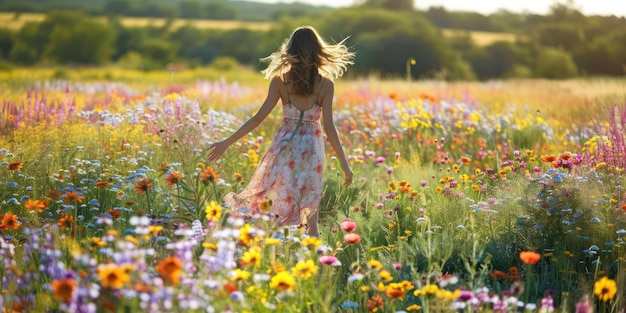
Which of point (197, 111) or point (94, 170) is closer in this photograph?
point (94, 170)

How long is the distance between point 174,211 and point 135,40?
51242mm

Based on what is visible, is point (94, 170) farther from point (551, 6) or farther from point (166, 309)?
point (551, 6)

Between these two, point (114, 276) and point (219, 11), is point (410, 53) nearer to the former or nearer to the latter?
point (219, 11)

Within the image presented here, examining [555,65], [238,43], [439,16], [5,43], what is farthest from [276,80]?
[439,16]

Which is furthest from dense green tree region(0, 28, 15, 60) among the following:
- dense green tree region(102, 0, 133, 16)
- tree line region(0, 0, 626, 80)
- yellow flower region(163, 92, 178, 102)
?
dense green tree region(102, 0, 133, 16)

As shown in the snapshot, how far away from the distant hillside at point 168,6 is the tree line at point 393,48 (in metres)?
6.02

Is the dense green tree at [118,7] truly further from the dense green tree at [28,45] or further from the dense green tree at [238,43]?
the dense green tree at [28,45]

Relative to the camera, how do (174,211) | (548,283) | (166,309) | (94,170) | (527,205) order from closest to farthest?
(166,309), (548,283), (527,205), (174,211), (94,170)

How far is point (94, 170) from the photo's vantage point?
5359mm

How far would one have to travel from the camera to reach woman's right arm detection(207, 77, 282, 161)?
4.66 metres

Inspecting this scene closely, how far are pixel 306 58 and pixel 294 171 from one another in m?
0.79

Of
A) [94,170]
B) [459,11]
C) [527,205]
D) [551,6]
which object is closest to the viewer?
Answer: [527,205]

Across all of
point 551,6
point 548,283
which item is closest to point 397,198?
point 548,283

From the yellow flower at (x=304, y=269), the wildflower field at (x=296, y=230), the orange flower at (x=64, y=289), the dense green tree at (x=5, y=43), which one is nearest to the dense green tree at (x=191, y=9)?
the dense green tree at (x=5, y=43)
